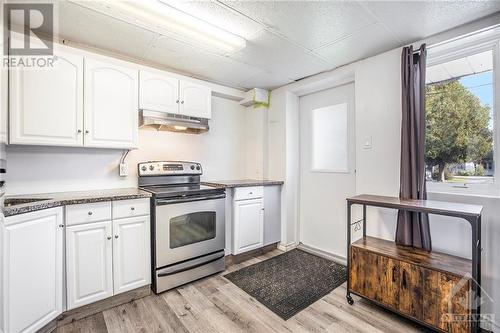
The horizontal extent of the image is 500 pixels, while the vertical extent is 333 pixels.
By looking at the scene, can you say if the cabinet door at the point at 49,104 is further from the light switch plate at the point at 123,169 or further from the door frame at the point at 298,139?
the door frame at the point at 298,139

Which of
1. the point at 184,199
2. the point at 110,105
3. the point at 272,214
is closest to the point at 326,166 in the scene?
the point at 272,214

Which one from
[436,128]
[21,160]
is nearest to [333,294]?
[436,128]

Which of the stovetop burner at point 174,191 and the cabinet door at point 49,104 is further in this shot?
the stovetop burner at point 174,191

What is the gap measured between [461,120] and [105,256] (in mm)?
3239

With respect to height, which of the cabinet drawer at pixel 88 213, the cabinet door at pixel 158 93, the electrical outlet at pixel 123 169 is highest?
the cabinet door at pixel 158 93

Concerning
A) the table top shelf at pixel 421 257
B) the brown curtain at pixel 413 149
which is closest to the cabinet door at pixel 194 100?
the brown curtain at pixel 413 149

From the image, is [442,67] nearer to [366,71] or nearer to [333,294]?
[366,71]

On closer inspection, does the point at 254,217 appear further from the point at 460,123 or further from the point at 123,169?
the point at 460,123

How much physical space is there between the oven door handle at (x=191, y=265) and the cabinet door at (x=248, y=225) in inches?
11.8

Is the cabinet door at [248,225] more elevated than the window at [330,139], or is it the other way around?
the window at [330,139]

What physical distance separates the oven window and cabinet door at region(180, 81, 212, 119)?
1.20m

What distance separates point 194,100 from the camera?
280 cm

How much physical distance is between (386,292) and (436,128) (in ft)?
4.99

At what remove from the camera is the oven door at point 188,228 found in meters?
2.18
